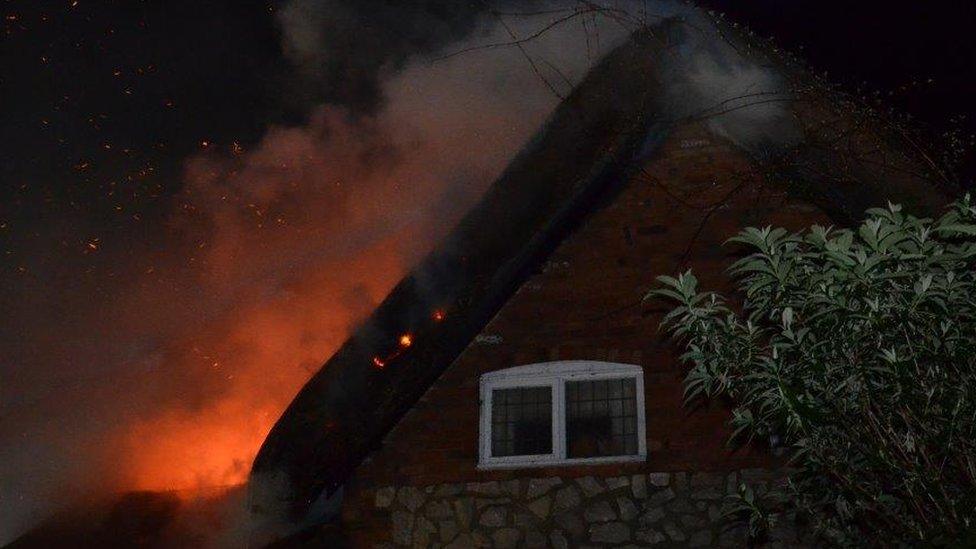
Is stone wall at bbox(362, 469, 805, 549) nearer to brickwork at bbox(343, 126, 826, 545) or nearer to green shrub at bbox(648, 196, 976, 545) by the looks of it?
brickwork at bbox(343, 126, 826, 545)

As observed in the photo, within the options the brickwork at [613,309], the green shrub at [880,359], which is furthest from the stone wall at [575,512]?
the green shrub at [880,359]

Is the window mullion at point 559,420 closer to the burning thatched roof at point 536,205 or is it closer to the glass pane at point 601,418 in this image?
the glass pane at point 601,418

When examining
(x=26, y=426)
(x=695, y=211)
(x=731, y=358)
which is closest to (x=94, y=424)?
(x=26, y=426)

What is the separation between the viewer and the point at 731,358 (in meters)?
4.46

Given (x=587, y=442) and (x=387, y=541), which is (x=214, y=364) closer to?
(x=387, y=541)

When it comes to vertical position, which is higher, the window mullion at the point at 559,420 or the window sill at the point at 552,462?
the window mullion at the point at 559,420

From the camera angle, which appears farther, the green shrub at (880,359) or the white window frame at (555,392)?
the white window frame at (555,392)

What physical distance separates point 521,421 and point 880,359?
4.10 meters

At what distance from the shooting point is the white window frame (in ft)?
24.9

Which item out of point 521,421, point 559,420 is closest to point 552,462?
point 559,420

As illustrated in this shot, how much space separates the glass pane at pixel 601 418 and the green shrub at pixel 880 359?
3.29 metres

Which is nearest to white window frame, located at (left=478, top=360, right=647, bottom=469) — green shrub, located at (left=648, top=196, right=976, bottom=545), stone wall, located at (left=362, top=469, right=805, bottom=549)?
stone wall, located at (left=362, top=469, right=805, bottom=549)

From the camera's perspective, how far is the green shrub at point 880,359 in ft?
13.1

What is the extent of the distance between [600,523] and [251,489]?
274 cm
